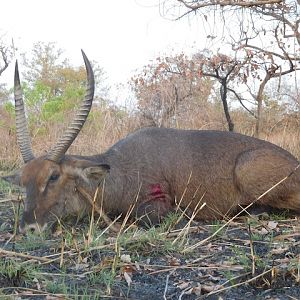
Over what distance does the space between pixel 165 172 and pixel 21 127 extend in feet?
4.76

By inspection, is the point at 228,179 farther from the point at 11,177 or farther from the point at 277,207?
the point at 11,177

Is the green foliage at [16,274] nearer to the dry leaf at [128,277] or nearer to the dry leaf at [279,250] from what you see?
the dry leaf at [128,277]

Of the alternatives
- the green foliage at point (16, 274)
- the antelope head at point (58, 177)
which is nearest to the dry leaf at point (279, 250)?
the green foliage at point (16, 274)

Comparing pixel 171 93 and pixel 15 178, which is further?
pixel 171 93

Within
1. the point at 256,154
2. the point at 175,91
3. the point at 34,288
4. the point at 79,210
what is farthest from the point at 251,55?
the point at 34,288

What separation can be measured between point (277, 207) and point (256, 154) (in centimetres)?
55

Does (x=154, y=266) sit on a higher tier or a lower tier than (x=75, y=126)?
lower

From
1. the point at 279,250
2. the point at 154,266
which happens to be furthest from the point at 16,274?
the point at 279,250

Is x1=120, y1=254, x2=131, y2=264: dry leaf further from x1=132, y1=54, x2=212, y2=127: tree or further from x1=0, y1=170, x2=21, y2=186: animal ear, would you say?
x1=132, y1=54, x2=212, y2=127: tree

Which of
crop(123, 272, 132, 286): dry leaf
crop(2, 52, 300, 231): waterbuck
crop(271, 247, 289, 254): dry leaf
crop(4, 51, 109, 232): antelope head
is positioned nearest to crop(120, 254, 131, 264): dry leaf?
crop(123, 272, 132, 286): dry leaf

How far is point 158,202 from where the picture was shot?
5414 mm

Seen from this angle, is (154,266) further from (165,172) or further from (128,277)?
(165,172)

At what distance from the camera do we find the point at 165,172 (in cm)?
563

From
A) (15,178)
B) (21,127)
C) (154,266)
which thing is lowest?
(154,266)
